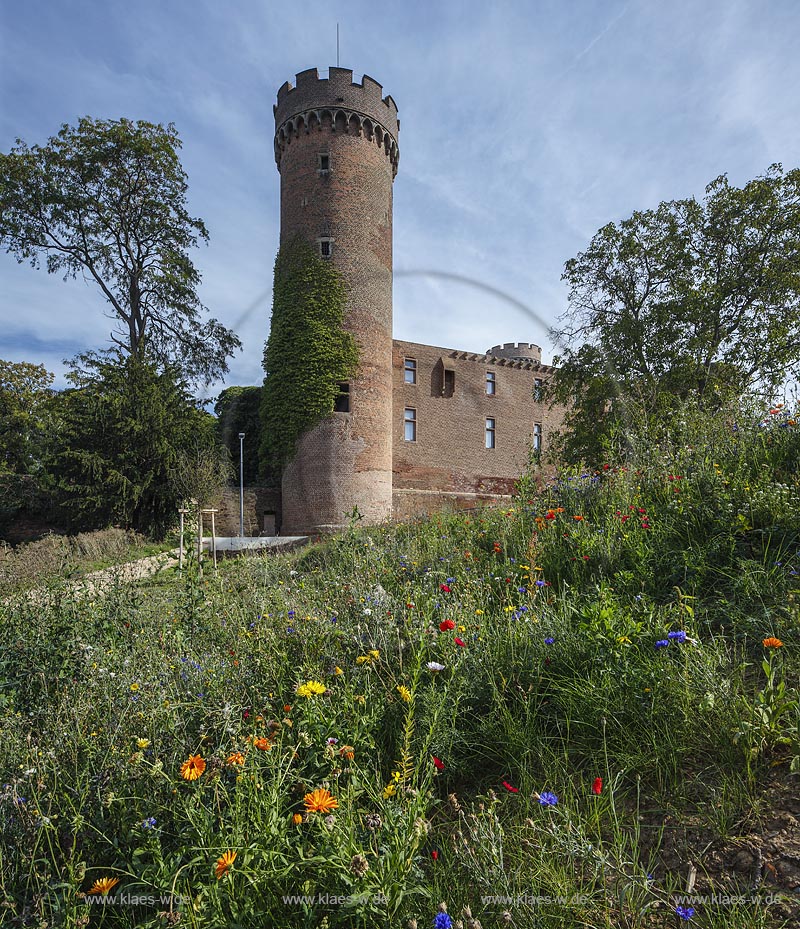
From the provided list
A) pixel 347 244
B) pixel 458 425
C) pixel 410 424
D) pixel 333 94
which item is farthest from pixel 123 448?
pixel 458 425

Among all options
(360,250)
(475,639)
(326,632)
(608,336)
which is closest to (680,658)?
(475,639)

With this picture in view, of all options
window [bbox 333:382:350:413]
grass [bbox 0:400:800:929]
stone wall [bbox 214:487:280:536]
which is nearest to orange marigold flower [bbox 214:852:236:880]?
grass [bbox 0:400:800:929]

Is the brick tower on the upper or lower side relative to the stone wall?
upper

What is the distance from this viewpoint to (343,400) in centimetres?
2217

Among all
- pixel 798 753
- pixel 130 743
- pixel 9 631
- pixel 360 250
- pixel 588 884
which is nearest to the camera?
pixel 588 884

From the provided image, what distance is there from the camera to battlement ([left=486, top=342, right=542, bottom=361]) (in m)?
37.7

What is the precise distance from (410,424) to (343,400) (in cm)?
821

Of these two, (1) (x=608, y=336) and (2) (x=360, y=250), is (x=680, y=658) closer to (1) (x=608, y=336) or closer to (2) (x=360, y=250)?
(1) (x=608, y=336)

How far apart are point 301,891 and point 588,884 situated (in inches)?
33.8

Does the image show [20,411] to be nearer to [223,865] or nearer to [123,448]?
[123,448]

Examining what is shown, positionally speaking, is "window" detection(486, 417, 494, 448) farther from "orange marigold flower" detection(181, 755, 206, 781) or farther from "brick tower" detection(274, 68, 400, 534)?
"orange marigold flower" detection(181, 755, 206, 781)

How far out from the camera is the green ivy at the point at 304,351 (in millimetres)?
21812

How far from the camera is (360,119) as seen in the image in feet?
73.8

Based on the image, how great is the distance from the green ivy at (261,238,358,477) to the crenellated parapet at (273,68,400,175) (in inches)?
183
